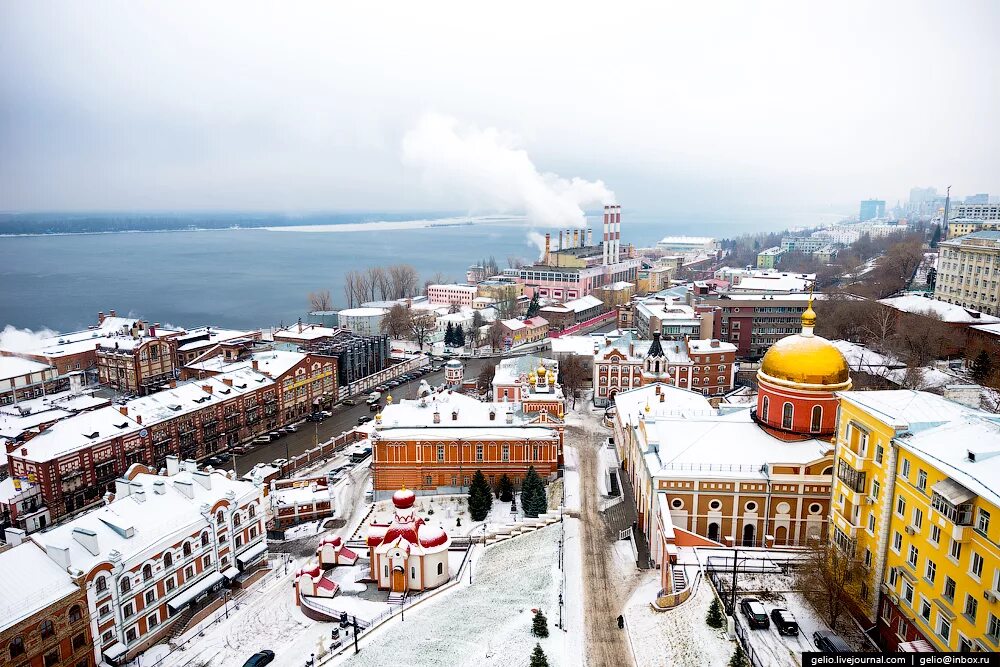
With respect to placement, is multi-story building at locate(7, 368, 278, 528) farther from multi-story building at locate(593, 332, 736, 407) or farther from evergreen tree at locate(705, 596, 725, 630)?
evergreen tree at locate(705, 596, 725, 630)

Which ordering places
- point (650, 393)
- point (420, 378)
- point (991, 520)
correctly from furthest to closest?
point (420, 378)
point (650, 393)
point (991, 520)

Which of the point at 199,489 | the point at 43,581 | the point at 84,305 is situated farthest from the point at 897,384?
the point at 84,305

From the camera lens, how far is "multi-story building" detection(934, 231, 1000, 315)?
176 ft

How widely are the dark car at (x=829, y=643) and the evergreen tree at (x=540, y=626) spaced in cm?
745

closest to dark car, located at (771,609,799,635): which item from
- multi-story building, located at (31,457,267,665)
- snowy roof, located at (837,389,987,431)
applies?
snowy roof, located at (837,389,987,431)

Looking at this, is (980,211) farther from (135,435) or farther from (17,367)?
(17,367)

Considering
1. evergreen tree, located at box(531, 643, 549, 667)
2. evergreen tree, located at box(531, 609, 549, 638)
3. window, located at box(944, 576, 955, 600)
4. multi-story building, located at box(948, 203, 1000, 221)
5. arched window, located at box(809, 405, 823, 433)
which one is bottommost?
evergreen tree, located at box(531, 609, 549, 638)

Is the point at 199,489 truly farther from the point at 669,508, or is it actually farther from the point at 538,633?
the point at 669,508

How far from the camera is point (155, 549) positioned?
2416cm

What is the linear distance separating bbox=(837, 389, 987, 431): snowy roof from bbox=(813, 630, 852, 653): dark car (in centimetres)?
588

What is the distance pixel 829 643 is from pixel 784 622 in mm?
1161

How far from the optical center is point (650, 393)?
1522 inches

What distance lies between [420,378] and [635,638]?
131 ft

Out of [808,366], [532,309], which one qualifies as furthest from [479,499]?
[532,309]
